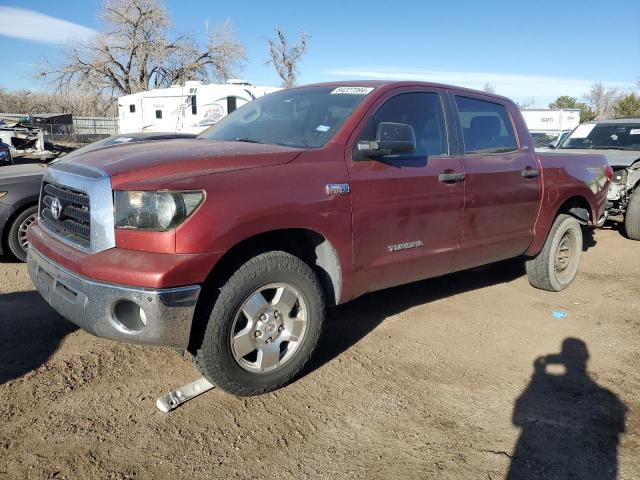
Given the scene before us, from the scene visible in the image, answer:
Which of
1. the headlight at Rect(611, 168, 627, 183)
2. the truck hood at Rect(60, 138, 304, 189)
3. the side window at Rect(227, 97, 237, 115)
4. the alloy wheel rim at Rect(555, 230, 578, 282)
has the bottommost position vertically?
the alloy wheel rim at Rect(555, 230, 578, 282)

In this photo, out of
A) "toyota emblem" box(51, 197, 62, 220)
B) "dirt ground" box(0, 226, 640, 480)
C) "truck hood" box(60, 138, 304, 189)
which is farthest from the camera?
"toyota emblem" box(51, 197, 62, 220)

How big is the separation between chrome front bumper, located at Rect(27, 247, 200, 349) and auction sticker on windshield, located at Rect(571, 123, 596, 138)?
889cm

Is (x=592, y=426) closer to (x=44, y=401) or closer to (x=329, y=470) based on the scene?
(x=329, y=470)

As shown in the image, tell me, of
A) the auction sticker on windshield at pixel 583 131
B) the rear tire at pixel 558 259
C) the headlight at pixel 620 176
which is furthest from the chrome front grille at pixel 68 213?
the auction sticker on windshield at pixel 583 131

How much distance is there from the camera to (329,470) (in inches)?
101

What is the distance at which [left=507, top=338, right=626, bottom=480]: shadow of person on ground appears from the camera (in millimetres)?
2600

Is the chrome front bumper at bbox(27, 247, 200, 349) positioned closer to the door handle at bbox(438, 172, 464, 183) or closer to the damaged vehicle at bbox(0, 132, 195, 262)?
the door handle at bbox(438, 172, 464, 183)

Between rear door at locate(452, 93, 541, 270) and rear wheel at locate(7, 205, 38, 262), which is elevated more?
rear door at locate(452, 93, 541, 270)

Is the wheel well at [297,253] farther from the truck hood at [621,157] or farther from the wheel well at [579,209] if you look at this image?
the truck hood at [621,157]

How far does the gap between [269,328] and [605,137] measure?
8290 mm

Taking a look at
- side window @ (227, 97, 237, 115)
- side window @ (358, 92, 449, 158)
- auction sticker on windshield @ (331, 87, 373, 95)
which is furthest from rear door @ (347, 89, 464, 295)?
side window @ (227, 97, 237, 115)

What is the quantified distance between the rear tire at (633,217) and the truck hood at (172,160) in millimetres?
6660

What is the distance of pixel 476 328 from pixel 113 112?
51590 millimetres

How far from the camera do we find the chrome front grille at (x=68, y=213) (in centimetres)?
288
